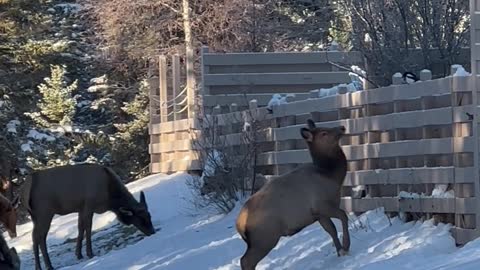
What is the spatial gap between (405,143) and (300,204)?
66.2 inches

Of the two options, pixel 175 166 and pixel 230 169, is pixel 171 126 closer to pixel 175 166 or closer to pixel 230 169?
pixel 175 166

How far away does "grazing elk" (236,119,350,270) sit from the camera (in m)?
10.8

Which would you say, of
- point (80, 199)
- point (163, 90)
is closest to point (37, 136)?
point (163, 90)

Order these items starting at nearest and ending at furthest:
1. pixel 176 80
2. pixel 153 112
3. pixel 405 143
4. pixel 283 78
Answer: pixel 405 143 → pixel 283 78 → pixel 176 80 → pixel 153 112

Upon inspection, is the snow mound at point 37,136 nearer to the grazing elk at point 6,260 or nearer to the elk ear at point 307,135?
the elk ear at point 307,135

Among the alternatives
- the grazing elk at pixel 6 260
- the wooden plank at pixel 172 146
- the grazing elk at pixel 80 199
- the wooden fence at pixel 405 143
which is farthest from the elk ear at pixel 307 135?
the wooden plank at pixel 172 146

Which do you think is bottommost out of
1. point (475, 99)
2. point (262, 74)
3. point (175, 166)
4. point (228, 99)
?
point (175, 166)

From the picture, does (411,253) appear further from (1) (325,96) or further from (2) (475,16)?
(1) (325,96)

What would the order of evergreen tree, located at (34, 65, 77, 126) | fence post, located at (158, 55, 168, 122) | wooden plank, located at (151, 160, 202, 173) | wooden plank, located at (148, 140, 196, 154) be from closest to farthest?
wooden plank, located at (151, 160, 202, 173)
wooden plank, located at (148, 140, 196, 154)
fence post, located at (158, 55, 168, 122)
evergreen tree, located at (34, 65, 77, 126)

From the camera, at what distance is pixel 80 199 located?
57.8ft

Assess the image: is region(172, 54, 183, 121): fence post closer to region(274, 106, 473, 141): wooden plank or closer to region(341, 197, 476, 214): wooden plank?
region(274, 106, 473, 141): wooden plank

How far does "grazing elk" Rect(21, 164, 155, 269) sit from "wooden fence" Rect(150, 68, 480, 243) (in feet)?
9.96

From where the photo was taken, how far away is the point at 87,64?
3831 centimetres

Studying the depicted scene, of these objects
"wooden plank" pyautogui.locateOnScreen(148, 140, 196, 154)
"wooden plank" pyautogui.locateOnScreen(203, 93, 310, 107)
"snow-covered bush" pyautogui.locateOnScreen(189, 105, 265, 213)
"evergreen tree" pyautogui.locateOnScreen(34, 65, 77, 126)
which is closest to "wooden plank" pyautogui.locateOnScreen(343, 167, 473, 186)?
"snow-covered bush" pyautogui.locateOnScreen(189, 105, 265, 213)
